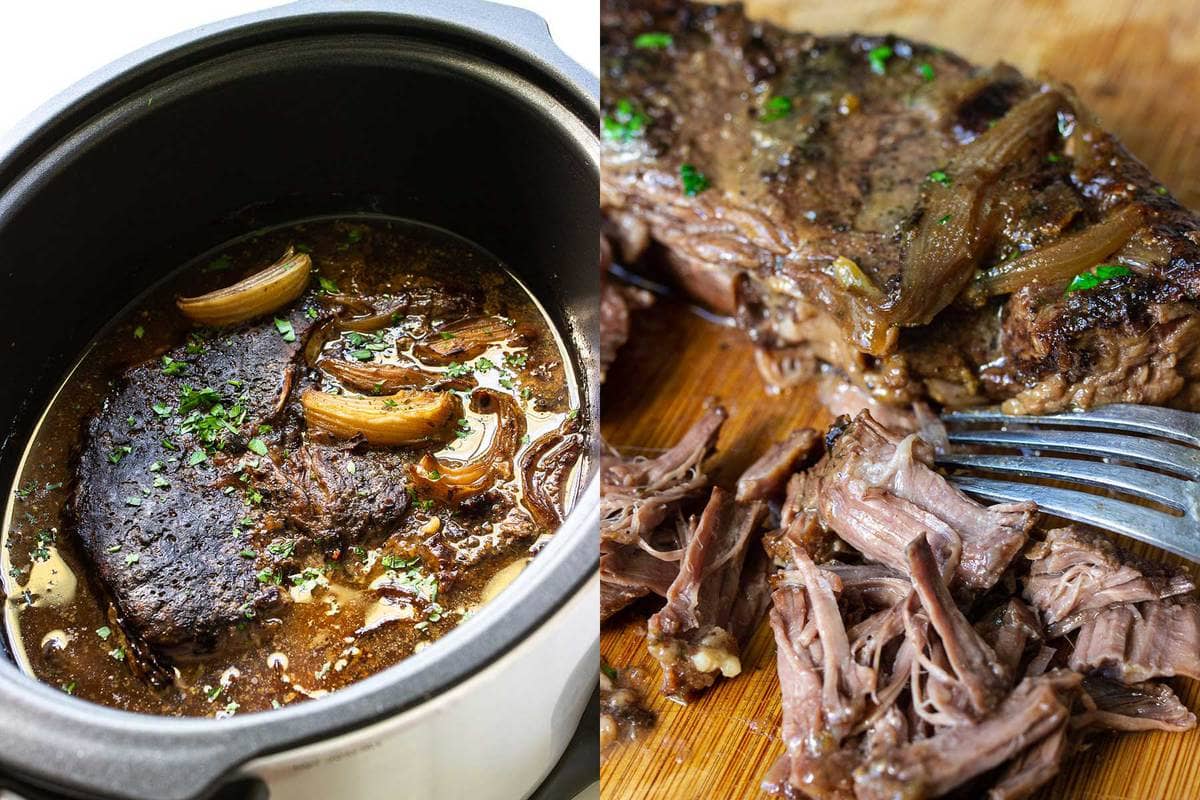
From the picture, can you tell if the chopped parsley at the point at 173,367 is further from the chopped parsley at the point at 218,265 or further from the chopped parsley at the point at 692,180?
the chopped parsley at the point at 692,180

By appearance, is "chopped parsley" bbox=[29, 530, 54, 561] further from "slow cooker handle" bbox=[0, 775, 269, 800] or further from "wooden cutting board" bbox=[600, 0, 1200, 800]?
"wooden cutting board" bbox=[600, 0, 1200, 800]

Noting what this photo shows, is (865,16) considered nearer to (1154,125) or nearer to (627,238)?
(1154,125)

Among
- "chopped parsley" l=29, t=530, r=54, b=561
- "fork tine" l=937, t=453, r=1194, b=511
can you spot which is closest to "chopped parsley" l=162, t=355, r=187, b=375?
"chopped parsley" l=29, t=530, r=54, b=561

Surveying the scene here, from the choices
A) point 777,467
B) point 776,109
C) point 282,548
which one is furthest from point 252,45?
point 777,467

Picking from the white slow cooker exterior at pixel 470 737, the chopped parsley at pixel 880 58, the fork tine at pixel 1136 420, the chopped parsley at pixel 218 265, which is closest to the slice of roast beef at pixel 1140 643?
the fork tine at pixel 1136 420

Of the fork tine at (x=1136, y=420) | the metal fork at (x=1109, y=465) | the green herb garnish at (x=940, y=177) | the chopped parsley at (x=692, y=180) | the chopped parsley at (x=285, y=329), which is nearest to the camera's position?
the metal fork at (x=1109, y=465)

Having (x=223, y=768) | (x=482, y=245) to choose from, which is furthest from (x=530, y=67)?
(x=223, y=768)
